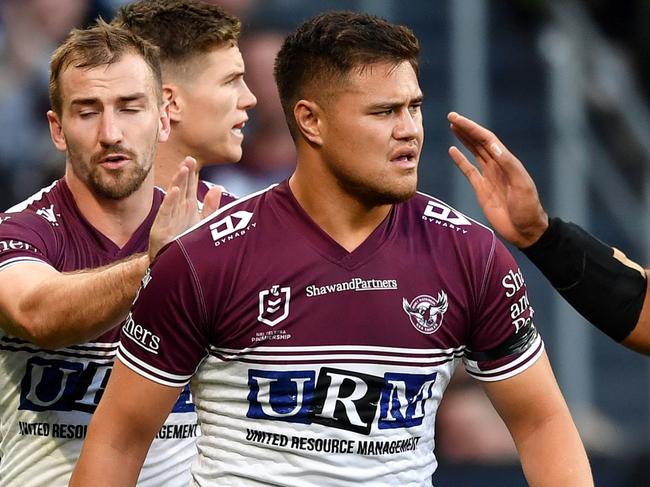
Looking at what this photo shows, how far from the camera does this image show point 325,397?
14.3 feet

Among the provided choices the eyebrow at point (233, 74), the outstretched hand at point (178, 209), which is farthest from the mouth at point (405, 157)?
the eyebrow at point (233, 74)

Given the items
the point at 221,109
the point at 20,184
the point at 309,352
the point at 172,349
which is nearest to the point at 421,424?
the point at 309,352

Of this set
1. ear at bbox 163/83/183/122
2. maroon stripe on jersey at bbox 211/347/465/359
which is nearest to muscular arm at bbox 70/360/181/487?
maroon stripe on jersey at bbox 211/347/465/359

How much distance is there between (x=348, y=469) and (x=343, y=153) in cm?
99

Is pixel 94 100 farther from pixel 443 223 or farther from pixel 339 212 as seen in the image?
pixel 443 223

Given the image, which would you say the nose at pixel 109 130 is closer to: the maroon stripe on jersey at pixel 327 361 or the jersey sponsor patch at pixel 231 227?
the jersey sponsor patch at pixel 231 227

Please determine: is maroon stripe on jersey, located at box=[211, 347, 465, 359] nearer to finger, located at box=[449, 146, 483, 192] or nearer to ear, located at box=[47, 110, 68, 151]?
finger, located at box=[449, 146, 483, 192]

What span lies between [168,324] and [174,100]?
1.92m

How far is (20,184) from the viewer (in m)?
9.26

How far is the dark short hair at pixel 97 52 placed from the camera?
17.1 feet

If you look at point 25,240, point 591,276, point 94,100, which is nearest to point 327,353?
point 591,276

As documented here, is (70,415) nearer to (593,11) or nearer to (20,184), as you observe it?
(20,184)

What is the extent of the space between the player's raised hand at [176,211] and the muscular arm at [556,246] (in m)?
0.85

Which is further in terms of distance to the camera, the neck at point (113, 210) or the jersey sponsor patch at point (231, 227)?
the neck at point (113, 210)
